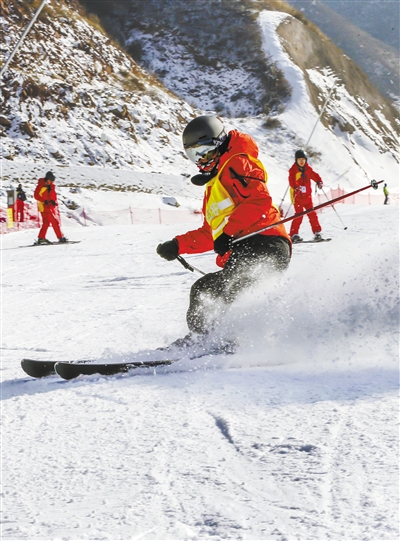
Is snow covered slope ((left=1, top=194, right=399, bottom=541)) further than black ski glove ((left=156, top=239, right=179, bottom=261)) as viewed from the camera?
No

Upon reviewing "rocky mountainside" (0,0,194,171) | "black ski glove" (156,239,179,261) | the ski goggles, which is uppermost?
"rocky mountainside" (0,0,194,171)

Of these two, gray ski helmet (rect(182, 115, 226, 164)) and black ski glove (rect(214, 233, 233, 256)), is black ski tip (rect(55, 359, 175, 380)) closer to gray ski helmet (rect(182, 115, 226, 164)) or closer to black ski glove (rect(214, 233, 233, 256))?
black ski glove (rect(214, 233, 233, 256))

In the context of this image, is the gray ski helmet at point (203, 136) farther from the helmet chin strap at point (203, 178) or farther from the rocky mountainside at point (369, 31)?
the rocky mountainside at point (369, 31)

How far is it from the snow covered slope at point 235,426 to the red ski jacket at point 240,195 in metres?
0.38

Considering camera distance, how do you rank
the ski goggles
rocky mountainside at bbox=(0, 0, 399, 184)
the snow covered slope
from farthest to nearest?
rocky mountainside at bbox=(0, 0, 399, 184) < the ski goggles < the snow covered slope

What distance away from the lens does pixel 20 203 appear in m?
17.7

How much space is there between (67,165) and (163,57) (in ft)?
70.6

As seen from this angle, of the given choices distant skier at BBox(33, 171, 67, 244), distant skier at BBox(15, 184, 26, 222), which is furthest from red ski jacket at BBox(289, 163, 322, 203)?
distant skier at BBox(15, 184, 26, 222)

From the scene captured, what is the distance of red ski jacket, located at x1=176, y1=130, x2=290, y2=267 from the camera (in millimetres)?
3449

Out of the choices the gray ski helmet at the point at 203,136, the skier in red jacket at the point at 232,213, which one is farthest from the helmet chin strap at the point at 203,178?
the gray ski helmet at the point at 203,136

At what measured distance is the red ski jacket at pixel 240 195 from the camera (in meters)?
3.45

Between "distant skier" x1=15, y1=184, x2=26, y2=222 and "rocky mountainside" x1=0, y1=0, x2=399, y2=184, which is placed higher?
"rocky mountainside" x1=0, y1=0, x2=399, y2=184

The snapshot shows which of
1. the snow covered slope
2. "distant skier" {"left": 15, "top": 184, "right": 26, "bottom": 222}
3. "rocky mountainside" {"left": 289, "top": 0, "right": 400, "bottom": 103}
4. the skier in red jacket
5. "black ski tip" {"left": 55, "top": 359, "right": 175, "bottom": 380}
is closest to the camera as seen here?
the snow covered slope

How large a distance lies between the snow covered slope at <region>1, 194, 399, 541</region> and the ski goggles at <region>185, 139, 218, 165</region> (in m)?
0.83
